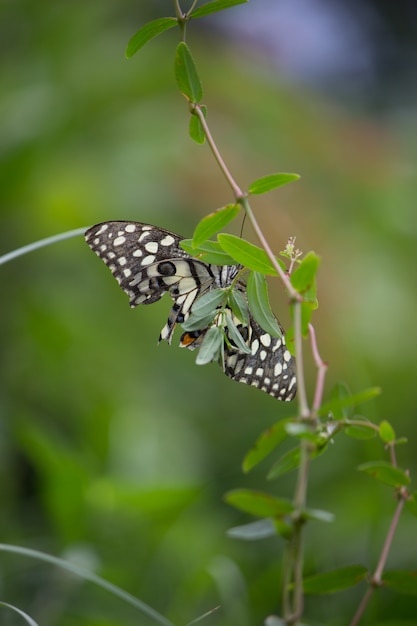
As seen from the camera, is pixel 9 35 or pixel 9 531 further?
pixel 9 35

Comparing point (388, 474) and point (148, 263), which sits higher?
point (148, 263)

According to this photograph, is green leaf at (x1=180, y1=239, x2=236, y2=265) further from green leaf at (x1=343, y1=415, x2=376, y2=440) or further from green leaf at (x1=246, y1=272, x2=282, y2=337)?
green leaf at (x1=343, y1=415, x2=376, y2=440)

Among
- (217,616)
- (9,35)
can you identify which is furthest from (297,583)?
(9,35)

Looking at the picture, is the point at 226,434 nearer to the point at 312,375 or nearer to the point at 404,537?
the point at 312,375

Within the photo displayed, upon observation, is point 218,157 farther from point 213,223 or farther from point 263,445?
point 263,445

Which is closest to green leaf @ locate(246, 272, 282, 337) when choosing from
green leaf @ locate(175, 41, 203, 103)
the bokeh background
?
green leaf @ locate(175, 41, 203, 103)

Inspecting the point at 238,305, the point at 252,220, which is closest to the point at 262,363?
the point at 238,305
